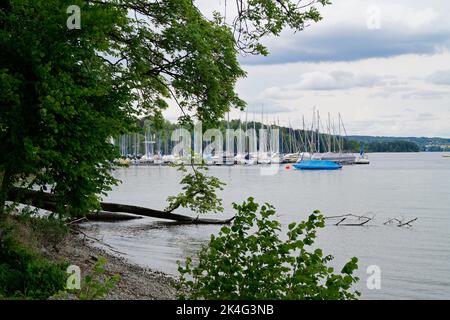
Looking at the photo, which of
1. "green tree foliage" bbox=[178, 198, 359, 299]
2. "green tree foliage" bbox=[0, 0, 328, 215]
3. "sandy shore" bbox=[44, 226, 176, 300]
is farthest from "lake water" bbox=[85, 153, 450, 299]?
"green tree foliage" bbox=[178, 198, 359, 299]

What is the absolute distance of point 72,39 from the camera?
36.2 ft

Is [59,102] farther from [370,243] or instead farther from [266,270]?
[370,243]

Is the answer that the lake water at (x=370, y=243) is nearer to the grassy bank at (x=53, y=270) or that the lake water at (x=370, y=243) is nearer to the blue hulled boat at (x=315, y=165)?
the grassy bank at (x=53, y=270)

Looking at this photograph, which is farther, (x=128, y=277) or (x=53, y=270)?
(x=128, y=277)

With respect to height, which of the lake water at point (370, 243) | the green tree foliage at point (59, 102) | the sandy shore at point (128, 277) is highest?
the green tree foliage at point (59, 102)

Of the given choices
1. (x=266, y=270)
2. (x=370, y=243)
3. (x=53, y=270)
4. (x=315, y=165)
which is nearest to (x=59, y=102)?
(x=53, y=270)

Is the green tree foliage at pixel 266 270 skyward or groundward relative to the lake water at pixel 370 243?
skyward

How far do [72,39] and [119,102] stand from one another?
6.36 feet

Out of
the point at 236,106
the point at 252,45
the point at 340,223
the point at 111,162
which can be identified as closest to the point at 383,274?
the point at 236,106

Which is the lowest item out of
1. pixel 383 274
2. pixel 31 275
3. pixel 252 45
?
pixel 383 274

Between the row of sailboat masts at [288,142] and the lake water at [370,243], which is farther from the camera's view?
the row of sailboat masts at [288,142]

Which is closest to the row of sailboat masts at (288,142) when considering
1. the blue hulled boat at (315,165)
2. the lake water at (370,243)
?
the blue hulled boat at (315,165)

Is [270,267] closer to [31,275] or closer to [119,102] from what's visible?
[31,275]
